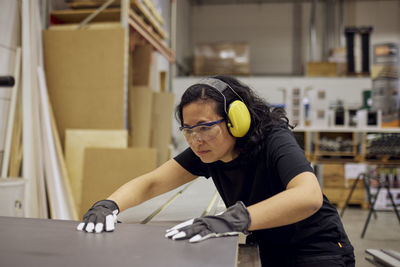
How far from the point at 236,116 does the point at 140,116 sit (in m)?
2.95

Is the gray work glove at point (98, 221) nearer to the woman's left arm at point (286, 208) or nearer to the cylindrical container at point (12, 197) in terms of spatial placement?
Result: the woman's left arm at point (286, 208)

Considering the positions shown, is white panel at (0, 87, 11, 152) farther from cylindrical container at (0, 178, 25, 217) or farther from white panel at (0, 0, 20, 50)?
cylindrical container at (0, 178, 25, 217)

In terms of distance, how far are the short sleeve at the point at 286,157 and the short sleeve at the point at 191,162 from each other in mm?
413

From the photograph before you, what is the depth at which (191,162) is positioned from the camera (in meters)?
1.67

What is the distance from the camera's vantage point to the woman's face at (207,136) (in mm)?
1346

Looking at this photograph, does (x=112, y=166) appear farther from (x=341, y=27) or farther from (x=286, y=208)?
(x=341, y=27)

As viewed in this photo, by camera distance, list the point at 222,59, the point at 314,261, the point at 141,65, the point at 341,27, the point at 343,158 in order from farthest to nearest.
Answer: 1. the point at 341,27
2. the point at 222,59
3. the point at 343,158
4. the point at 141,65
5. the point at 314,261

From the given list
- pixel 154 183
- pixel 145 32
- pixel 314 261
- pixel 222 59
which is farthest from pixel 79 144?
pixel 222 59

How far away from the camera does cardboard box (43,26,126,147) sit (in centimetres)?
338

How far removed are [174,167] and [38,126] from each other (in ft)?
5.68

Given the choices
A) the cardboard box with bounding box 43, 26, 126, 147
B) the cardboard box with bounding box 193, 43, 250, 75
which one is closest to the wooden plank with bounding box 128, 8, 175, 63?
the cardboard box with bounding box 43, 26, 126, 147

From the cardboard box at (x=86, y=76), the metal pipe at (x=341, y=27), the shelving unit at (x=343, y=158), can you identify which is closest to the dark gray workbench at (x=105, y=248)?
the cardboard box at (x=86, y=76)

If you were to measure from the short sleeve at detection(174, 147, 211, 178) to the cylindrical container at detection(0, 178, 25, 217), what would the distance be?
126cm

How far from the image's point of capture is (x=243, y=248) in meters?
1.31
